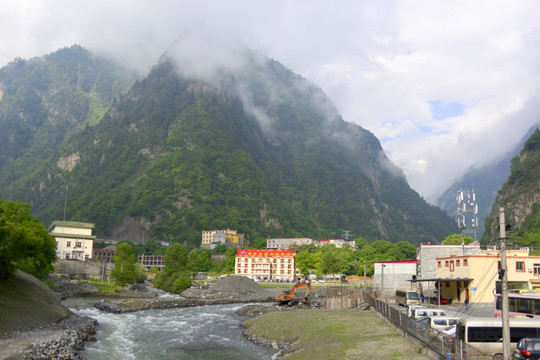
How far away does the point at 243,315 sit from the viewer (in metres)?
69.9

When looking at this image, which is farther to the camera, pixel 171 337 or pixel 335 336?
pixel 171 337

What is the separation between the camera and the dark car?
23828 mm

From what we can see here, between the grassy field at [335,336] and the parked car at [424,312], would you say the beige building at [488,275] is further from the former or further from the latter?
the parked car at [424,312]

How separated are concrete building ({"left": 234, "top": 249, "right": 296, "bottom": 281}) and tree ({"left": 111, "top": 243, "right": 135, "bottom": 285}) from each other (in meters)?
62.6

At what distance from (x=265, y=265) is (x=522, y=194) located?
100892 millimetres

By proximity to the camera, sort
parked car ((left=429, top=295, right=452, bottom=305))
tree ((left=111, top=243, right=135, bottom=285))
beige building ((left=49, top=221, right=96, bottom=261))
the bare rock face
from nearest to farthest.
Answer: the bare rock face → parked car ((left=429, top=295, right=452, bottom=305)) → tree ((left=111, top=243, right=135, bottom=285)) → beige building ((left=49, top=221, right=96, bottom=261))

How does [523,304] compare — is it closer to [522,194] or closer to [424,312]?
[424,312]

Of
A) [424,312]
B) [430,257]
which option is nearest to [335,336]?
[424,312]

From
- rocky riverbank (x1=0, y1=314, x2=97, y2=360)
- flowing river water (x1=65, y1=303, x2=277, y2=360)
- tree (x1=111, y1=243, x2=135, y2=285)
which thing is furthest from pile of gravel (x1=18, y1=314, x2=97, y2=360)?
tree (x1=111, y1=243, x2=135, y2=285)

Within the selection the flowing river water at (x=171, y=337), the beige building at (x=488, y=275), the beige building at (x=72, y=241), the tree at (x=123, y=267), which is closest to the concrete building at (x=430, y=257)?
the beige building at (x=488, y=275)

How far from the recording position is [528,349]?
2419cm

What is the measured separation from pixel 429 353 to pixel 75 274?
128 m

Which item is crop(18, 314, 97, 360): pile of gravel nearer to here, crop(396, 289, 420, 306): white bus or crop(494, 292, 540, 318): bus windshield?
crop(494, 292, 540, 318): bus windshield

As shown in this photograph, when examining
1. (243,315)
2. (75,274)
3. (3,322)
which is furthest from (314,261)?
(3,322)
